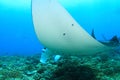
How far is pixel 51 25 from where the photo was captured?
4.58m

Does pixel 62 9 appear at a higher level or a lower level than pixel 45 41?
higher

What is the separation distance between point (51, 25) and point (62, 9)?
414 millimetres

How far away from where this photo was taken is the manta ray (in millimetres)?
4414

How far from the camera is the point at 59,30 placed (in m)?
4.58

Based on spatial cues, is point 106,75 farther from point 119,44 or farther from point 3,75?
point 3,75

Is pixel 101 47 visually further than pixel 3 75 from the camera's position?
No

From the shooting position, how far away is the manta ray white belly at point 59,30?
174 inches

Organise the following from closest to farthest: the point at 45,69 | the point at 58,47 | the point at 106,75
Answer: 1. the point at 58,47
2. the point at 106,75
3. the point at 45,69

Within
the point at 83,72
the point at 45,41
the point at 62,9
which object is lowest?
the point at 83,72

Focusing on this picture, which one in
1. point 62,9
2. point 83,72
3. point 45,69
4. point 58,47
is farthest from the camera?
point 45,69

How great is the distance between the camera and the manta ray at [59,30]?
441 cm

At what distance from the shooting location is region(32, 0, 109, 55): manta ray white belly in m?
4.42

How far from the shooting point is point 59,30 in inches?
180

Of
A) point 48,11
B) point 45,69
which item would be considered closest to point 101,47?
point 48,11
